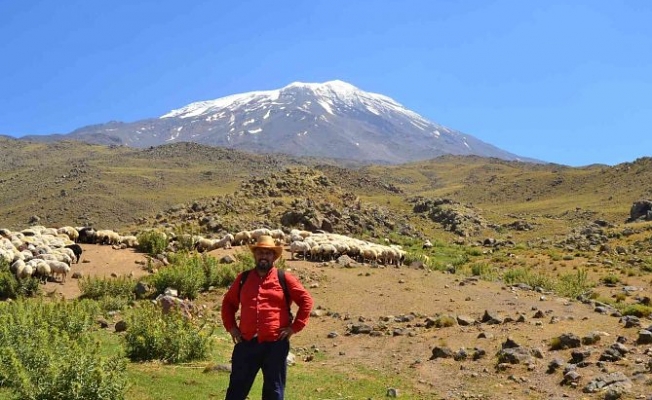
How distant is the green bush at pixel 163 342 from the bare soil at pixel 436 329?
76.0 inches

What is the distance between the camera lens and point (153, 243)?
21234 millimetres

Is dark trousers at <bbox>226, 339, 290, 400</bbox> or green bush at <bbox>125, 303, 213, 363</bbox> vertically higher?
dark trousers at <bbox>226, 339, 290, 400</bbox>

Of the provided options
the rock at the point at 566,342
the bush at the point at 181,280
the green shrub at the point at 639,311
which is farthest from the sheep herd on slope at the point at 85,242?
the rock at the point at 566,342

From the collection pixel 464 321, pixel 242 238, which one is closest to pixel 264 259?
pixel 464 321

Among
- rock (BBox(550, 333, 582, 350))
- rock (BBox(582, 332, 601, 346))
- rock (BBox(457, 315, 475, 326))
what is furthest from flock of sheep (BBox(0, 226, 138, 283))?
rock (BBox(582, 332, 601, 346))

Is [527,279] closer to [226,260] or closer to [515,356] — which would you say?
[226,260]

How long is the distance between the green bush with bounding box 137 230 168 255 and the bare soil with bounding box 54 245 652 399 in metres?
0.73

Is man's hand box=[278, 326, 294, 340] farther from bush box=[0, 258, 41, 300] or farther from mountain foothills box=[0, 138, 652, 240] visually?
mountain foothills box=[0, 138, 652, 240]

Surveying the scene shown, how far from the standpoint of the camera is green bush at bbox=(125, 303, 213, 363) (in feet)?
31.6

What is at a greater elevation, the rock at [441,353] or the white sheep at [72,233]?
the white sheep at [72,233]

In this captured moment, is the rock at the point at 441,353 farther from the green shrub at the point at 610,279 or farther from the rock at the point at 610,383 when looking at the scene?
the green shrub at the point at 610,279

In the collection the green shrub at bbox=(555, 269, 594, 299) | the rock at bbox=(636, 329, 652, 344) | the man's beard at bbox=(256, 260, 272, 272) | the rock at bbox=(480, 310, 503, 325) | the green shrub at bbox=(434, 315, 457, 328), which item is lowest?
the green shrub at bbox=(434, 315, 457, 328)

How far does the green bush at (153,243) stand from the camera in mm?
21203

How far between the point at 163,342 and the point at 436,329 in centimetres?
573
